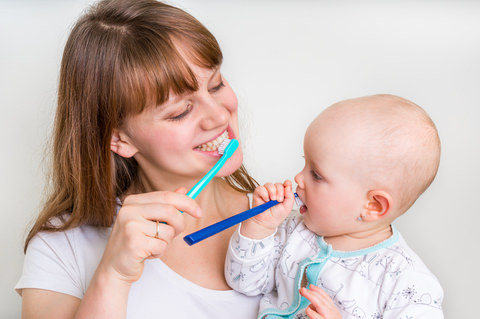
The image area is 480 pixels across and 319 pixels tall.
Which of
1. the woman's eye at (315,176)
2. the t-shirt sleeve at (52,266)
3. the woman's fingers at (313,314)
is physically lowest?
the t-shirt sleeve at (52,266)

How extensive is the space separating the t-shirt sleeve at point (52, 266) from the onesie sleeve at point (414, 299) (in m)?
0.67

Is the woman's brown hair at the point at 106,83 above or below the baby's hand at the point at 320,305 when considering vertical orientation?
above

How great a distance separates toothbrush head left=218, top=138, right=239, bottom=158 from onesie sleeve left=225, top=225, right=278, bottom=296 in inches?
6.8

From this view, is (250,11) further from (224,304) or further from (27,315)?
(27,315)

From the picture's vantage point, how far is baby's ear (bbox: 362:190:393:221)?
1.09 metres

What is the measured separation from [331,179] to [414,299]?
28cm

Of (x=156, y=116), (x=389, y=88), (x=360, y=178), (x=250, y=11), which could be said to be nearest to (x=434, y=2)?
(x=389, y=88)

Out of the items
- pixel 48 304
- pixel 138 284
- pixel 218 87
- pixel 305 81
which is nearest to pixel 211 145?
pixel 218 87

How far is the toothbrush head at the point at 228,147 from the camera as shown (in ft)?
3.99

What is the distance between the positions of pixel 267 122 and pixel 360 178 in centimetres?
88

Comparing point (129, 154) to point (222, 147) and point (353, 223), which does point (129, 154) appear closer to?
point (222, 147)

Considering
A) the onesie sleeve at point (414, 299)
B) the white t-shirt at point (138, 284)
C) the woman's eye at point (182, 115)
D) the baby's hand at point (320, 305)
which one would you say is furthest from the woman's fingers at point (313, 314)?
the woman's eye at point (182, 115)

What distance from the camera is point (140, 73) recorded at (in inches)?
43.6

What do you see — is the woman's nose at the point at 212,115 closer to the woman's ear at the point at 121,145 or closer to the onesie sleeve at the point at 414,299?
the woman's ear at the point at 121,145
